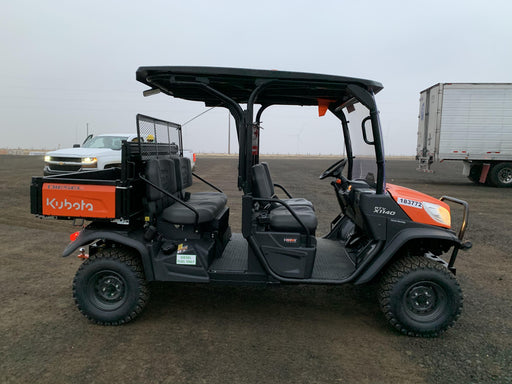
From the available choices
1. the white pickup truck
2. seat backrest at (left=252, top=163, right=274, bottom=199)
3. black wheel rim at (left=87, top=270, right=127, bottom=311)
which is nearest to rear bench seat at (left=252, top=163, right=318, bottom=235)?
seat backrest at (left=252, top=163, right=274, bottom=199)

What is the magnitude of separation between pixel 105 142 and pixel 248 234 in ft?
37.4

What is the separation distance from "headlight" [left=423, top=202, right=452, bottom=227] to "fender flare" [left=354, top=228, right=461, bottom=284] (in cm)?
12

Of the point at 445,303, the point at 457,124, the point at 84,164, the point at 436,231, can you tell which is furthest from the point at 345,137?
the point at 457,124

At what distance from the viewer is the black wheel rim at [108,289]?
147 inches

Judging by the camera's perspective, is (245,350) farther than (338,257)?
No

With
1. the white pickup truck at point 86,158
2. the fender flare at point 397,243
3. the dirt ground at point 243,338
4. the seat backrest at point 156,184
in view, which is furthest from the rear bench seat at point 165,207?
the white pickup truck at point 86,158

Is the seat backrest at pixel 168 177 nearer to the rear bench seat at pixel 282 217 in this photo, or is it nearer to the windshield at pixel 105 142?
the rear bench seat at pixel 282 217

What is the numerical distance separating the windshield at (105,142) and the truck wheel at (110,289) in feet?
33.6

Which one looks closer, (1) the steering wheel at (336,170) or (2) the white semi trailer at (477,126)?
(1) the steering wheel at (336,170)

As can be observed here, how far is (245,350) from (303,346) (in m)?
0.49

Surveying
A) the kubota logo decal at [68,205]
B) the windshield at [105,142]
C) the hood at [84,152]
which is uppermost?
the windshield at [105,142]

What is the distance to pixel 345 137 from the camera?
16.0 feet

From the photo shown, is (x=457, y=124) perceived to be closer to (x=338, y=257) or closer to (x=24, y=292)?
(x=338, y=257)

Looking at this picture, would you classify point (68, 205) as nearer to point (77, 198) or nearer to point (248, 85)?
point (77, 198)
